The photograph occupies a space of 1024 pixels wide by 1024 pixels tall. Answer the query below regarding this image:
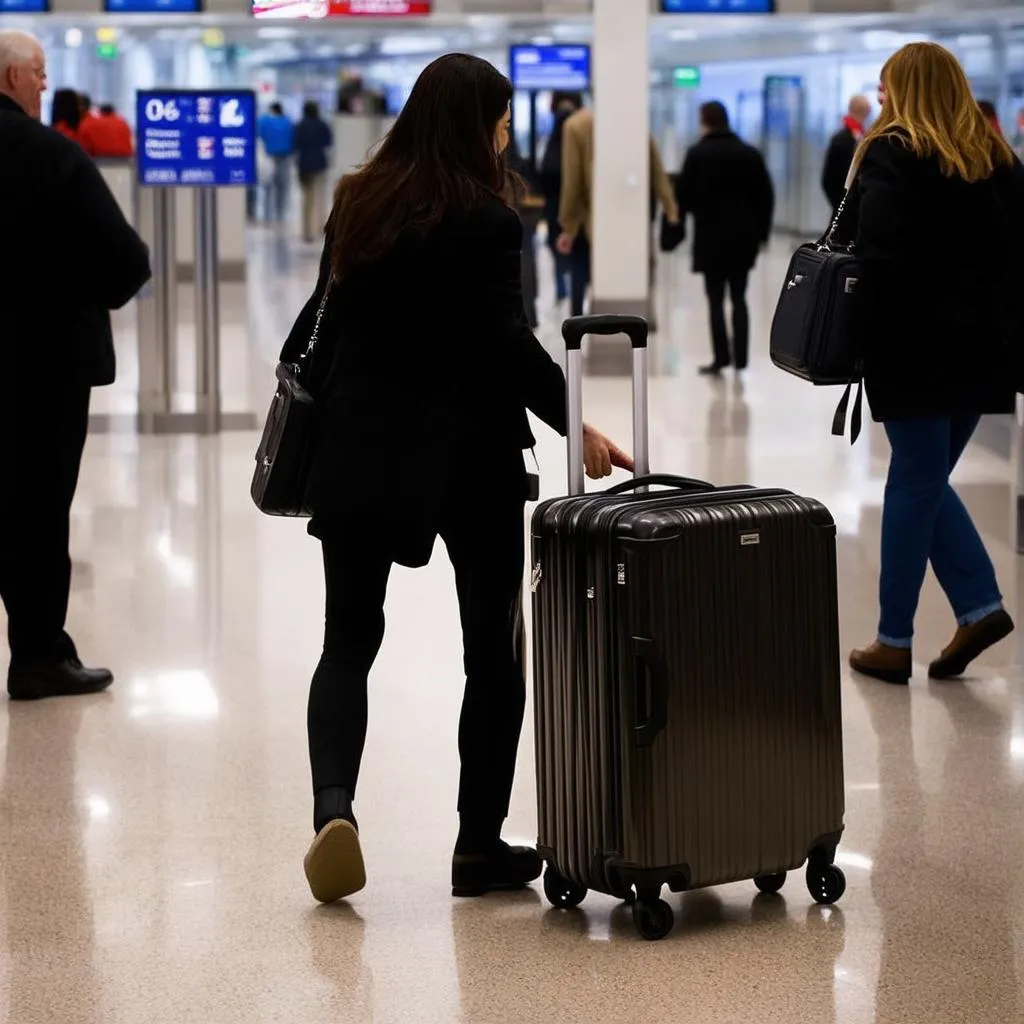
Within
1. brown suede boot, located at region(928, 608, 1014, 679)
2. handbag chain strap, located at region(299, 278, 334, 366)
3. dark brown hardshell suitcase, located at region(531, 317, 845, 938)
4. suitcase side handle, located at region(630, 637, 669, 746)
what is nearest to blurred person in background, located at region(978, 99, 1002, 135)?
brown suede boot, located at region(928, 608, 1014, 679)

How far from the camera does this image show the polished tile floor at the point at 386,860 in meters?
3.07

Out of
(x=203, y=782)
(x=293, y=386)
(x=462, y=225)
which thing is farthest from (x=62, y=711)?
(x=462, y=225)

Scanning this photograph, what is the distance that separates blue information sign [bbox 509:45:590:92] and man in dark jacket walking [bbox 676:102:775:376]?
4.75 meters

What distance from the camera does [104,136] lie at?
16.9 meters

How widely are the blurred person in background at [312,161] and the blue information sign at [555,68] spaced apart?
7697mm

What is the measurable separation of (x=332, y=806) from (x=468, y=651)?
36 centimetres

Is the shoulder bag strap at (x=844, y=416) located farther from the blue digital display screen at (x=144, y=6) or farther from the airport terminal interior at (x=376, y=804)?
the blue digital display screen at (x=144, y=6)

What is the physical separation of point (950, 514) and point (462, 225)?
2.26 metres

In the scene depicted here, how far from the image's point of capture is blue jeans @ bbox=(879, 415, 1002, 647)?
4836mm

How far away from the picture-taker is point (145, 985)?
3.12 metres

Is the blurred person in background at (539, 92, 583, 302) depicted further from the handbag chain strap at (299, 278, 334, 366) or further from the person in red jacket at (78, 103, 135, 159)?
the handbag chain strap at (299, 278, 334, 366)

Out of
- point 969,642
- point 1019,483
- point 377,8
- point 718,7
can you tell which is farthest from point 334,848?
point 718,7

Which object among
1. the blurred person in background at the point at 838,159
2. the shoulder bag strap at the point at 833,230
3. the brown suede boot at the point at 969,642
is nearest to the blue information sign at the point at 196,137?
the blurred person in background at the point at 838,159

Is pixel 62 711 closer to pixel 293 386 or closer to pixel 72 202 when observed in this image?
pixel 72 202
